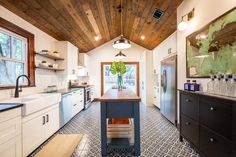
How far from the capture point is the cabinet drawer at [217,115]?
5.43 ft

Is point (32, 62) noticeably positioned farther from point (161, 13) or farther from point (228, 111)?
point (228, 111)

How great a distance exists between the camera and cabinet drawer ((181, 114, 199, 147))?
239 centimetres

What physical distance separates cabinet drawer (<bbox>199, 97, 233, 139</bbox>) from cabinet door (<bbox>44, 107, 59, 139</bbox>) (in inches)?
107

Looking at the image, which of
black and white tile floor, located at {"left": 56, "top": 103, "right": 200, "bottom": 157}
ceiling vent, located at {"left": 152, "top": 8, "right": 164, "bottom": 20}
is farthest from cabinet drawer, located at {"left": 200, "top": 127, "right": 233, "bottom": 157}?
ceiling vent, located at {"left": 152, "top": 8, "right": 164, "bottom": 20}

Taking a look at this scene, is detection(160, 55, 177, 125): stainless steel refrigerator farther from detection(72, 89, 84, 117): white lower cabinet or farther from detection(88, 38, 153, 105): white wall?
detection(88, 38, 153, 105): white wall

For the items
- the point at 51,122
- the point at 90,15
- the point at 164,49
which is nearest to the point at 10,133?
the point at 51,122

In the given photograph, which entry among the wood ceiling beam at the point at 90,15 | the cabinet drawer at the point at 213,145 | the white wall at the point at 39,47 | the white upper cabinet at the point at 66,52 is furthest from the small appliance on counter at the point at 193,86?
the white upper cabinet at the point at 66,52

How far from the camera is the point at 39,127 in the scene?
2795 millimetres

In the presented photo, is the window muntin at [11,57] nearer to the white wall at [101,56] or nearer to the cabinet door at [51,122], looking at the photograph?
the cabinet door at [51,122]

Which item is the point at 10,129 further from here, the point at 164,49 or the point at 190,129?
the point at 164,49

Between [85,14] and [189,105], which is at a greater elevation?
[85,14]

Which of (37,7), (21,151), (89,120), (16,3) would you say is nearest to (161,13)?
(37,7)

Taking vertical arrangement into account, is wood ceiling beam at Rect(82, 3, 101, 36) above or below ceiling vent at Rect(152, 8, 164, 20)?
above

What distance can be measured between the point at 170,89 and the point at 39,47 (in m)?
3.60
